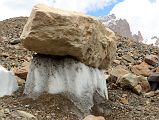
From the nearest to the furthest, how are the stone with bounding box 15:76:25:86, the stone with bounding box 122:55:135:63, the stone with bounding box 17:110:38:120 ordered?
the stone with bounding box 17:110:38:120 < the stone with bounding box 15:76:25:86 < the stone with bounding box 122:55:135:63

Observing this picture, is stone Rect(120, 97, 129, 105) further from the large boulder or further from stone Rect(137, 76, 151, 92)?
the large boulder

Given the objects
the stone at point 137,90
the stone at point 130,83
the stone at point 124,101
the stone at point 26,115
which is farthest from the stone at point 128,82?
the stone at point 26,115

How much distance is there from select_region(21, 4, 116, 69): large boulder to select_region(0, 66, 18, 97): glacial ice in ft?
→ 4.53

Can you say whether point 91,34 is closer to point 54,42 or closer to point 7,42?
point 54,42

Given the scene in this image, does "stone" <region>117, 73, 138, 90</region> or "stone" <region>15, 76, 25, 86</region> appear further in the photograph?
"stone" <region>117, 73, 138, 90</region>

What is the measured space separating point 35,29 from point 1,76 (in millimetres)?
2012

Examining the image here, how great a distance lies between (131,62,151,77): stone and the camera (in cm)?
1786

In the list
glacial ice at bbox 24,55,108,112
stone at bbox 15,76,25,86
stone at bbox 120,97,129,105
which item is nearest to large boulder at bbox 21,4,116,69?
glacial ice at bbox 24,55,108,112

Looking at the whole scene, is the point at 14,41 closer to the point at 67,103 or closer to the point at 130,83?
the point at 130,83

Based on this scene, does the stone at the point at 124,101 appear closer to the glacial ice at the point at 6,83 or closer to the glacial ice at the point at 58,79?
the glacial ice at the point at 58,79

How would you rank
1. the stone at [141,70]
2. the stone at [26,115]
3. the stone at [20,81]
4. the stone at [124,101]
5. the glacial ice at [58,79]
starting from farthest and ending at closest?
the stone at [141,70], the stone at [124,101], the stone at [20,81], the glacial ice at [58,79], the stone at [26,115]

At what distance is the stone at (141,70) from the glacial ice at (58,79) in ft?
22.6

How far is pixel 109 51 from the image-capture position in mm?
12539

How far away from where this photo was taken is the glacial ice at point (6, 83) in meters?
11.6
